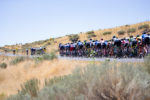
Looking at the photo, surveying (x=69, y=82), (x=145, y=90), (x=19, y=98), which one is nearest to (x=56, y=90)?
(x=69, y=82)

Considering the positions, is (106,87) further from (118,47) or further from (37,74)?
(118,47)

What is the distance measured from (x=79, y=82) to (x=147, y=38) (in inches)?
445

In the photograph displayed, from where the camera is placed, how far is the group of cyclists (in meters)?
15.2

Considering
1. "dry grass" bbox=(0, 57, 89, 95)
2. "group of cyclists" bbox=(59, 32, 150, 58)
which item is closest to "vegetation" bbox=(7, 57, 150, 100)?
"dry grass" bbox=(0, 57, 89, 95)

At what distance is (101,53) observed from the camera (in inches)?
777

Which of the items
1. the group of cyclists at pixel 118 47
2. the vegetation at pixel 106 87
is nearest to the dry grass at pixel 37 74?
the group of cyclists at pixel 118 47

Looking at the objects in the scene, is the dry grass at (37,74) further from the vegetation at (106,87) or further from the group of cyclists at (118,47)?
the vegetation at (106,87)

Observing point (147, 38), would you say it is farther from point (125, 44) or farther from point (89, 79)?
point (89, 79)

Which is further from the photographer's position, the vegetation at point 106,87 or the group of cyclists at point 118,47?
the group of cyclists at point 118,47

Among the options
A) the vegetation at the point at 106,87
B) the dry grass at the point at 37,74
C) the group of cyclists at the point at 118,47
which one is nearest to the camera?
the vegetation at the point at 106,87

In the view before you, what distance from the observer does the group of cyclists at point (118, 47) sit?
15.2 meters

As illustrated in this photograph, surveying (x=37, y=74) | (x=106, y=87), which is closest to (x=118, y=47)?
(x=37, y=74)

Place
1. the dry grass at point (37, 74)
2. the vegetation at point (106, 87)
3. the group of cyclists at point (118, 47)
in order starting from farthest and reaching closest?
the group of cyclists at point (118, 47) < the dry grass at point (37, 74) < the vegetation at point (106, 87)

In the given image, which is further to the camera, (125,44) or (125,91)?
(125,44)
